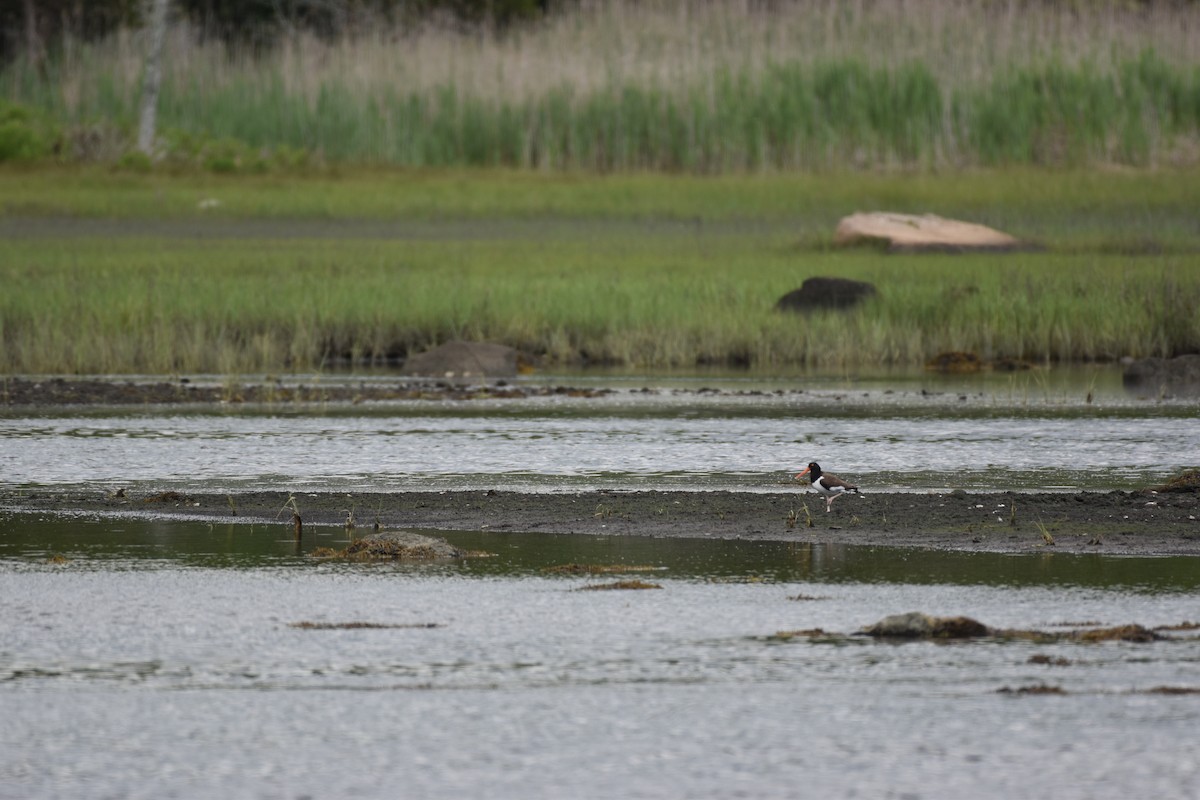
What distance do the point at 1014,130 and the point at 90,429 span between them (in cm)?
2343

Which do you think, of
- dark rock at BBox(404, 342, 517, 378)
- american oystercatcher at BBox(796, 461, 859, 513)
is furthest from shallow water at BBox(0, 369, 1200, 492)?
dark rock at BBox(404, 342, 517, 378)

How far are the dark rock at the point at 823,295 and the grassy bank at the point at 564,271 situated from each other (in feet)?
0.93

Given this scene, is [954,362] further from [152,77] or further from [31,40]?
[31,40]

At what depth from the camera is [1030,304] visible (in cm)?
2661

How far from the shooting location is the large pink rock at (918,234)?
110ft

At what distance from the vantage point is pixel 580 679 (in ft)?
25.8

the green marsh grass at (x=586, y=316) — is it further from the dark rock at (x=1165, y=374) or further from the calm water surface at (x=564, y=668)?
the calm water surface at (x=564, y=668)

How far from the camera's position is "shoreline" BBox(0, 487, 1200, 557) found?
36.8ft

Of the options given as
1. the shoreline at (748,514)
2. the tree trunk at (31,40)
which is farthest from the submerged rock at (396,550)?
the tree trunk at (31,40)

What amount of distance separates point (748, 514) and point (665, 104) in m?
26.4

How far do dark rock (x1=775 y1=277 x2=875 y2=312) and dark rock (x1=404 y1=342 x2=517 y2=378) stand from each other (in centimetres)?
384

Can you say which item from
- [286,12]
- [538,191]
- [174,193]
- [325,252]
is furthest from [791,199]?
[286,12]

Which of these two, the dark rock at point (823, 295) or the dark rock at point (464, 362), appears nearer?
the dark rock at point (464, 362)

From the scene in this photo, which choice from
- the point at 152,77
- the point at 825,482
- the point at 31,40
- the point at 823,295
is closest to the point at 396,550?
the point at 825,482
